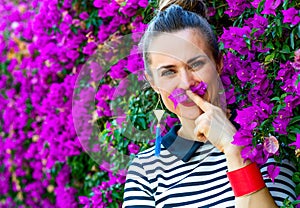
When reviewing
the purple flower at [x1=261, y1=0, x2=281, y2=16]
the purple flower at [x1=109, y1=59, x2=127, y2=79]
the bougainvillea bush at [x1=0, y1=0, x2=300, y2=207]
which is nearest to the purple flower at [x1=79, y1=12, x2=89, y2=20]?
the bougainvillea bush at [x1=0, y1=0, x2=300, y2=207]

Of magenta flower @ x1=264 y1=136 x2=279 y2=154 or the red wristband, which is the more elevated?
magenta flower @ x1=264 y1=136 x2=279 y2=154

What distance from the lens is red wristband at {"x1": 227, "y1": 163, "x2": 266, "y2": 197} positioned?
1471 millimetres

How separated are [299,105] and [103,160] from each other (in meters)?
0.99

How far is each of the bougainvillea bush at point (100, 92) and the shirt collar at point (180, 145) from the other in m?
0.17

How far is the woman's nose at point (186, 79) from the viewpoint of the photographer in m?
1.56

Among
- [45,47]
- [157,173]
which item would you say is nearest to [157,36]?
[157,173]

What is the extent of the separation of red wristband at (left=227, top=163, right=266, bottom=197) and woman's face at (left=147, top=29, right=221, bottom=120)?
218 mm

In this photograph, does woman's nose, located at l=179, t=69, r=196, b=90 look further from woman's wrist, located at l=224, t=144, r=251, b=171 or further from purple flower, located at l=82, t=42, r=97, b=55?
purple flower, located at l=82, t=42, r=97, b=55

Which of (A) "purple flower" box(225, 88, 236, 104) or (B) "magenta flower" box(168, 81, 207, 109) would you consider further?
(A) "purple flower" box(225, 88, 236, 104)

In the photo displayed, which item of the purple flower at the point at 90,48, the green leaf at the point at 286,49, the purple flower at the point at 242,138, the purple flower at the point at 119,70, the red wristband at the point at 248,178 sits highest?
the purple flower at the point at 90,48

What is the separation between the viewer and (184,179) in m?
1.71

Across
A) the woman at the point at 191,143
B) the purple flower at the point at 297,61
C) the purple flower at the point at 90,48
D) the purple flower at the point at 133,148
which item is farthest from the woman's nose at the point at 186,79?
the purple flower at the point at 90,48

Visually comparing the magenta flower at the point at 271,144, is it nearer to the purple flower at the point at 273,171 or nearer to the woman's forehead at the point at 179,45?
the purple flower at the point at 273,171

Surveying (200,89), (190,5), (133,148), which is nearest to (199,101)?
(200,89)
